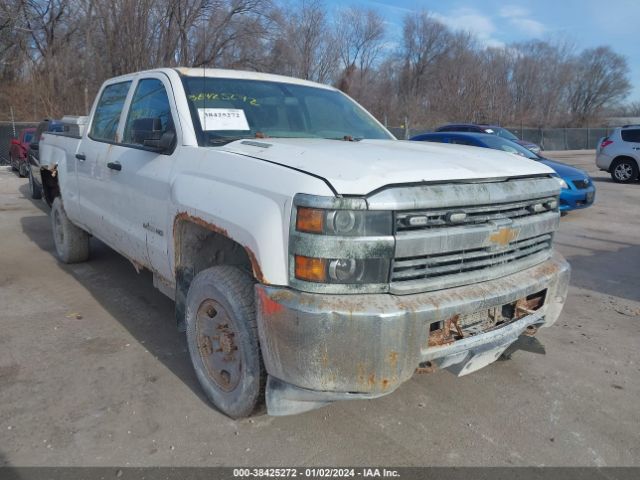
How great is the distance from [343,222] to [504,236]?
94 cm

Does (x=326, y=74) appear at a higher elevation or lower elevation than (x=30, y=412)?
higher

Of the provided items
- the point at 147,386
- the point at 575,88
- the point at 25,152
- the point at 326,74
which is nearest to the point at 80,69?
the point at 25,152

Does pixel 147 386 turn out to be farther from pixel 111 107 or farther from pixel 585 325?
pixel 585 325

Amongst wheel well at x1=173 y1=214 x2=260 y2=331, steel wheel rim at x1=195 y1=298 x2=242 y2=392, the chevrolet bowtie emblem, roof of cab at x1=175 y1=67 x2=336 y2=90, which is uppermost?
roof of cab at x1=175 y1=67 x2=336 y2=90

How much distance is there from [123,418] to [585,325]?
3.71m

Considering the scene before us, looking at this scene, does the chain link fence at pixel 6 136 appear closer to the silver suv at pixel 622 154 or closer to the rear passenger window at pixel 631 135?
the silver suv at pixel 622 154

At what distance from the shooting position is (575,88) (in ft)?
204

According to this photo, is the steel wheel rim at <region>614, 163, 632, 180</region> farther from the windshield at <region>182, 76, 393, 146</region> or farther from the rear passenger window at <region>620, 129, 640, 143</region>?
the windshield at <region>182, 76, 393, 146</region>

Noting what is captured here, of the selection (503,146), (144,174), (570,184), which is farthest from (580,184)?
(144,174)

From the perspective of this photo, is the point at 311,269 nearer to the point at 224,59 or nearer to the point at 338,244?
the point at 338,244

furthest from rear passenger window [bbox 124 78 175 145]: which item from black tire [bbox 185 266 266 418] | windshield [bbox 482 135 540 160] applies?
windshield [bbox 482 135 540 160]

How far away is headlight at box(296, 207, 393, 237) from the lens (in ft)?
7.47

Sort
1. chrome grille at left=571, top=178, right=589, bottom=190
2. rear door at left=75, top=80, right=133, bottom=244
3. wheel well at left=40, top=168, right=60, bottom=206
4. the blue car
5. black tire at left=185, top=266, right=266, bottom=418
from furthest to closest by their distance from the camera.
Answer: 1. chrome grille at left=571, top=178, right=589, bottom=190
2. the blue car
3. wheel well at left=40, top=168, right=60, bottom=206
4. rear door at left=75, top=80, right=133, bottom=244
5. black tire at left=185, top=266, right=266, bottom=418

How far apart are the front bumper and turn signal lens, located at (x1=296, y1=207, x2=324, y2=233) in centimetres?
29
